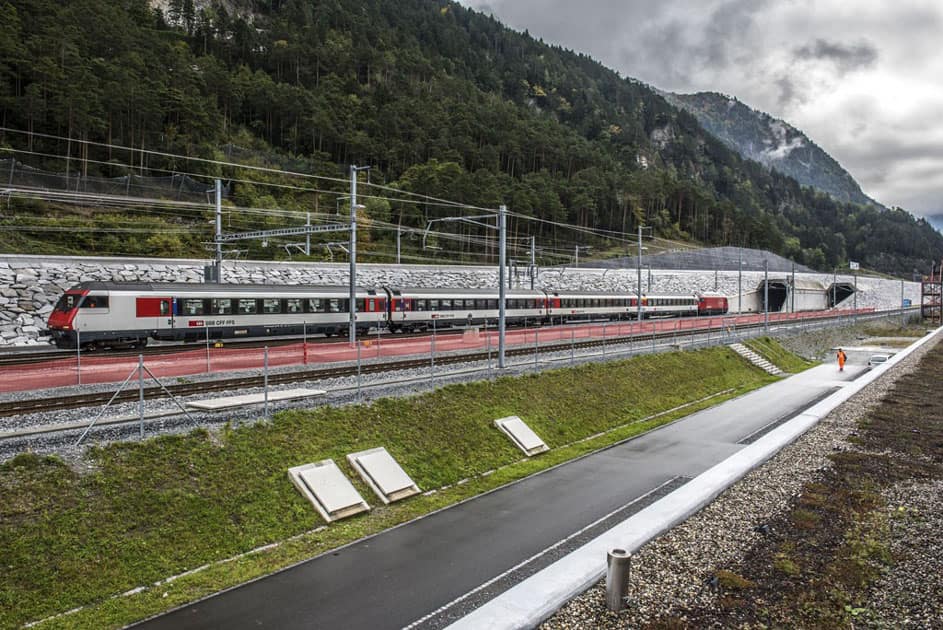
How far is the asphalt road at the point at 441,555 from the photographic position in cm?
878

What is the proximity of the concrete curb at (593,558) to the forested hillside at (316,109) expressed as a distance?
48.8 meters

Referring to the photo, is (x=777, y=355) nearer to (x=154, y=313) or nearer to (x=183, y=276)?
(x=154, y=313)

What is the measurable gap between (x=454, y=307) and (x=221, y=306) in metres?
18.1

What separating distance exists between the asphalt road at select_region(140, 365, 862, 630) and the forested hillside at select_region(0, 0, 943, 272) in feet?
149

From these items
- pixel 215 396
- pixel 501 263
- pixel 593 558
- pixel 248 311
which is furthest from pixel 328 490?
pixel 248 311

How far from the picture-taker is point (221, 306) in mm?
30219

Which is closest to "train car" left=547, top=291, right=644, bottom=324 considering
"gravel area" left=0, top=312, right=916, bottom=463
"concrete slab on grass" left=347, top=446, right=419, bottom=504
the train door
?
"gravel area" left=0, top=312, right=916, bottom=463

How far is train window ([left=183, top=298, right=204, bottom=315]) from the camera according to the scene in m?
28.9

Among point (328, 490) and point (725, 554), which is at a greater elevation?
point (725, 554)

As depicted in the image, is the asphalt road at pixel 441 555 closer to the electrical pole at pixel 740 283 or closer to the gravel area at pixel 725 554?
the gravel area at pixel 725 554

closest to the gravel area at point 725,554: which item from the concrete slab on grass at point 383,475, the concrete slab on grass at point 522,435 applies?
the concrete slab on grass at point 383,475

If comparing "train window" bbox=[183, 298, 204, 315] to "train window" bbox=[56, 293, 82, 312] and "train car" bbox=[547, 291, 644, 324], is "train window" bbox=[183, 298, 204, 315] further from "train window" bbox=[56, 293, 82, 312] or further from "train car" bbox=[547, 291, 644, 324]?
"train car" bbox=[547, 291, 644, 324]

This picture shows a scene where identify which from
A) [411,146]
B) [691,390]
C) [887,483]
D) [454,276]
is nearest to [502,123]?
[411,146]

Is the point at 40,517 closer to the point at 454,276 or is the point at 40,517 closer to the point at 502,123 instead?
the point at 454,276
